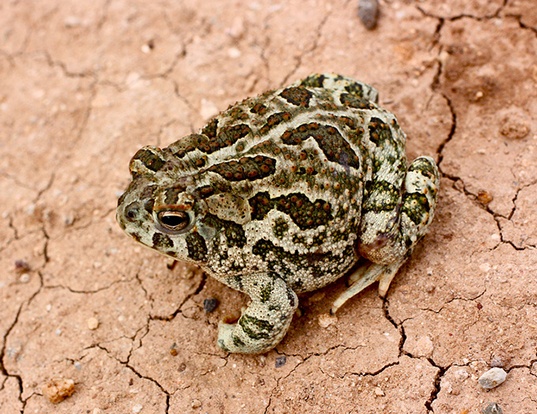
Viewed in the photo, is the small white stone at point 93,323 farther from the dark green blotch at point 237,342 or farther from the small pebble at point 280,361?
the small pebble at point 280,361

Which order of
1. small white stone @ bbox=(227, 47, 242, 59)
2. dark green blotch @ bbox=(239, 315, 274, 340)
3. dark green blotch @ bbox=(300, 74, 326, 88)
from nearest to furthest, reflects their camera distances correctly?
dark green blotch @ bbox=(239, 315, 274, 340), dark green blotch @ bbox=(300, 74, 326, 88), small white stone @ bbox=(227, 47, 242, 59)

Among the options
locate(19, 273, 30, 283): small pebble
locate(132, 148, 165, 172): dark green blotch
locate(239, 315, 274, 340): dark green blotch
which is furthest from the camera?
locate(19, 273, 30, 283): small pebble

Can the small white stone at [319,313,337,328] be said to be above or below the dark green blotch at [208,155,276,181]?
below

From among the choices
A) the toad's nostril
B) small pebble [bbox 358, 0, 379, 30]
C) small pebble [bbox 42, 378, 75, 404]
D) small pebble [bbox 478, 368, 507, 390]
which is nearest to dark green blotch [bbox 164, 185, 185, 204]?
the toad's nostril

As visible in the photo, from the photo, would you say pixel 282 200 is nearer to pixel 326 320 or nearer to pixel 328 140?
pixel 328 140

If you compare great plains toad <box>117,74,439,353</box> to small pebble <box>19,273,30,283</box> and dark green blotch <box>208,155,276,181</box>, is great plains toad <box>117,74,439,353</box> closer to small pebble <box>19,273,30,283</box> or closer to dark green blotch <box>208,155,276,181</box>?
dark green blotch <box>208,155,276,181</box>

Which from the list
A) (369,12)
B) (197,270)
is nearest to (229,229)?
(197,270)

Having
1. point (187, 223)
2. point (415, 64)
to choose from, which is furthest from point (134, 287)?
point (415, 64)
